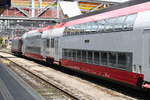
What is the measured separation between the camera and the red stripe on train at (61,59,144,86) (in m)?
10.9

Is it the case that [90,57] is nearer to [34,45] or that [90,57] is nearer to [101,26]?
[101,26]

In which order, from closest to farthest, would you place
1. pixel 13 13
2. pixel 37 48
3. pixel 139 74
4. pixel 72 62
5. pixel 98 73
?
pixel 139 74, pixel 98 73, pixel 72 62, pixel 37 48, pixel 13 13

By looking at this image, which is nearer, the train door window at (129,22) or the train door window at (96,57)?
the train door window at (129,22)

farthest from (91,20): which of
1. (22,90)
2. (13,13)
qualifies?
(13,13)

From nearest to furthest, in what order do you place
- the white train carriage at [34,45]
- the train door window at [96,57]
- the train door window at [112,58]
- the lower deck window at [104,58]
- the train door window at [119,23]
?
the lower deck window at [104,58], the train door window at [119,23], the train door window at [112,58], the train door window at [96,57], the white train carriage at [34,45]

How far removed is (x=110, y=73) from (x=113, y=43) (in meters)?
1.30

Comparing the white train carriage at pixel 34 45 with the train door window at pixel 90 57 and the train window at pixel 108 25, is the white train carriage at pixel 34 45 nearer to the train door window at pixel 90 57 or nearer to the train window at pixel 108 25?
the train door window at pixel 90 57

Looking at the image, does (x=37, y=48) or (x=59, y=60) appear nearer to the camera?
(x=59, y=60)

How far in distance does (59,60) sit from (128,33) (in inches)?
383

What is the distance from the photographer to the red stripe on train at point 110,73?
430 inches

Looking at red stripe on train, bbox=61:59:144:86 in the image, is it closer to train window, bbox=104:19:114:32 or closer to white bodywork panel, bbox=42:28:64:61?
train window, bbox=104:19:114:32

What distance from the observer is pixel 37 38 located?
28.5m

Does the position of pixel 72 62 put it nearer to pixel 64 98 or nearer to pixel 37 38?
pixel 64 98

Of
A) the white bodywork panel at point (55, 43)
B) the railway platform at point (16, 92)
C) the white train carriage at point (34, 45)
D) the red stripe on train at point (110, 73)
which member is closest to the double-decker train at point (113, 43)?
the red stripe on train at point (110, 73)
